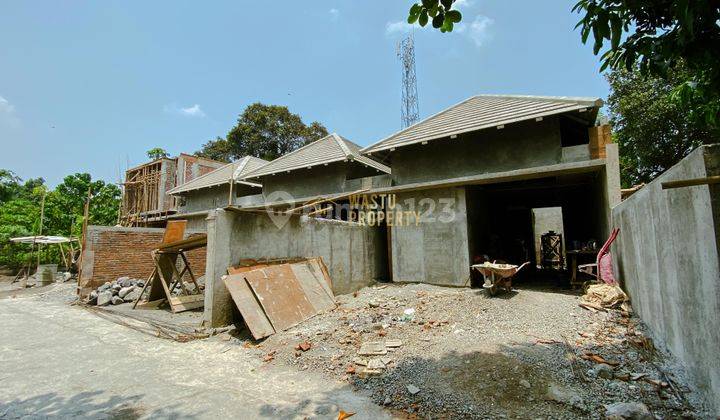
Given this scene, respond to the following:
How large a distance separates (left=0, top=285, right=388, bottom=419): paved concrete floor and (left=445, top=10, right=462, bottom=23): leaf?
3864 millimetres

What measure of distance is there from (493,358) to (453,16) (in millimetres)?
4088

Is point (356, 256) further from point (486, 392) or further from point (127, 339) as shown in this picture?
point (486, 392)

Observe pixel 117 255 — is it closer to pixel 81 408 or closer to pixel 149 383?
pixel 149 383

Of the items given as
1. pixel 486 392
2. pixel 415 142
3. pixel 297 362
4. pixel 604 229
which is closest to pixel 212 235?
pixel 297 362

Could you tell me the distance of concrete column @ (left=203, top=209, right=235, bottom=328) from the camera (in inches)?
252

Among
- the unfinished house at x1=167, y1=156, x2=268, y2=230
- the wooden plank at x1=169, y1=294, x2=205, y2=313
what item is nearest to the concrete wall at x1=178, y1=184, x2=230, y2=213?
the unfinished house at x1=167, y1=156, x2=268, y2=230

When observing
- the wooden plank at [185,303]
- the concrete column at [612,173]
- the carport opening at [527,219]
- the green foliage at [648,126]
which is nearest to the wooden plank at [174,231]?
the wooden plank at [185,303]

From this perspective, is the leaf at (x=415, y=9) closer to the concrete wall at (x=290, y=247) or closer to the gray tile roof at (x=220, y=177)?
the concrete wall at (x=290, y=247)

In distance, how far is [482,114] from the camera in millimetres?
10250

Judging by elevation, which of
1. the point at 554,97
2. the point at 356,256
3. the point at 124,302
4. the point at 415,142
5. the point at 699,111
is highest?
the point at 554,97

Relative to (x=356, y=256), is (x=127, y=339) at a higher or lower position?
lower

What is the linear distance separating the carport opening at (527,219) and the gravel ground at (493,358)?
3.28 m

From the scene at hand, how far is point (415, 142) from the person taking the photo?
10.7 metres

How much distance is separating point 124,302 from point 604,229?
13551 millimetres
